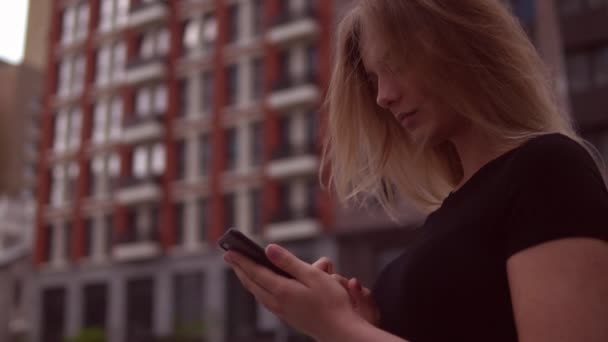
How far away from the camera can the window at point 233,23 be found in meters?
30.8

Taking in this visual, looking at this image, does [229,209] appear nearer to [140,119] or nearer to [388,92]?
[140,119]

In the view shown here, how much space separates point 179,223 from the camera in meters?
30.3

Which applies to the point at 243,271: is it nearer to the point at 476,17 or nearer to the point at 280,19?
the point at 476,17

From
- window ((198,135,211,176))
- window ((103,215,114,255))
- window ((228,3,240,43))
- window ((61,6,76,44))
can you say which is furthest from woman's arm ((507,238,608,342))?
window ((61,6,76,44))

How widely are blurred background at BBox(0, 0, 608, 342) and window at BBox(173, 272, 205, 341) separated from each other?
6 cm

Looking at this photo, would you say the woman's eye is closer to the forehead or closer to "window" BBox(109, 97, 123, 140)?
the forehead

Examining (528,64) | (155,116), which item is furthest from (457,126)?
(155,116)

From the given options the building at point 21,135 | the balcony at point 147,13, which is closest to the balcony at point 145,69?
the balcony at point 147,13

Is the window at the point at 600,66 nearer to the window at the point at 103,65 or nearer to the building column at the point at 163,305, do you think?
the building column at the point at 163,305

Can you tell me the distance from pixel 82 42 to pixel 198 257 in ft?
43.8

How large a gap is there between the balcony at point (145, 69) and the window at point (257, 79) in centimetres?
439

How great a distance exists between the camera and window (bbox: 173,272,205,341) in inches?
1125

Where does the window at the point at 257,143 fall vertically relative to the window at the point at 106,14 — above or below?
below

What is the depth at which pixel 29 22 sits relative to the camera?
4812cm
